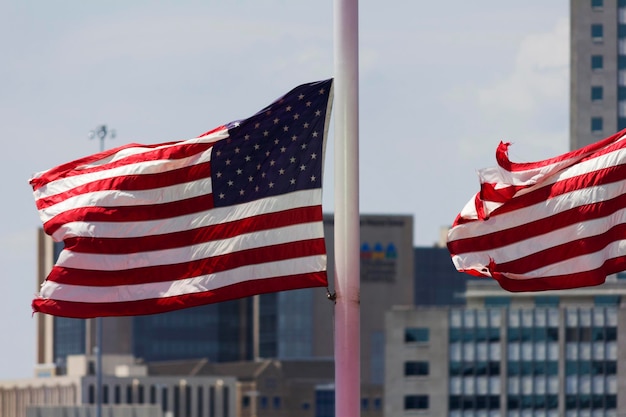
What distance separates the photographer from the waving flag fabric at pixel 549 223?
22.6 m

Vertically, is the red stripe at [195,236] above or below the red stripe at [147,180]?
below

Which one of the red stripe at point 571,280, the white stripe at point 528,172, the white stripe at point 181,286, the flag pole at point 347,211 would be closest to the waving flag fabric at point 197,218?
the white stripe at point 181,286

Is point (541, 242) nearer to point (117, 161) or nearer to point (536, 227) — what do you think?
point (536, 227)

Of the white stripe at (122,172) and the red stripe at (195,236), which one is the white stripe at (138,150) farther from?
the red stripe at (195,236)

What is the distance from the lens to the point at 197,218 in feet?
71.3

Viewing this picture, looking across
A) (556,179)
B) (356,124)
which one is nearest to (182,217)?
(356,124)

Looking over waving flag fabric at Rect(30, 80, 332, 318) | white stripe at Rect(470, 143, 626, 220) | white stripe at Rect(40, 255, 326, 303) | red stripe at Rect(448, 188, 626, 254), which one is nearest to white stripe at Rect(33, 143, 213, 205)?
waving flag fabric at Rect(30, 80, 332, 318)

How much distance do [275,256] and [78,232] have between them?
2.46m

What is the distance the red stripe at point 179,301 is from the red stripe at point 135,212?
91cm

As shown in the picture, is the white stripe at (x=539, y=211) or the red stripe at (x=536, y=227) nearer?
the red stripe at (x=536, y=227)

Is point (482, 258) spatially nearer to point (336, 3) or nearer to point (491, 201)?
point (491, 201)

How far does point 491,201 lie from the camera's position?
23.1 m

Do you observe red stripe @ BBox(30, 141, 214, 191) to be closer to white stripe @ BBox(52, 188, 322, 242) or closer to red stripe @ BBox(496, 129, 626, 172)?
white stripe @ BBox(52, 188, 322, 242)

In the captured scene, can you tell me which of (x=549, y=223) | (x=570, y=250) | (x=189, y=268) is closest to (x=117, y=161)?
(x=189, y=268)
